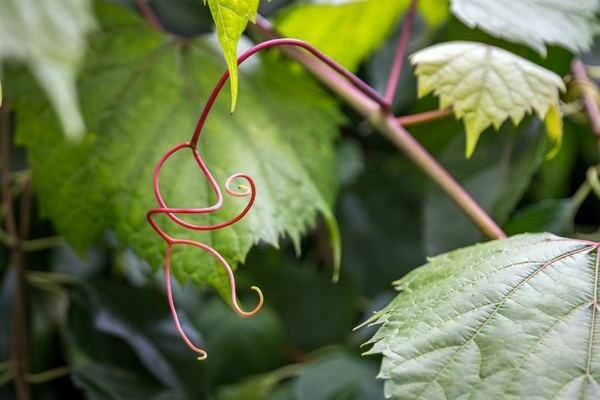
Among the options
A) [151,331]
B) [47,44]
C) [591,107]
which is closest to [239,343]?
[151,331]

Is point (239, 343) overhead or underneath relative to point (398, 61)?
underneath

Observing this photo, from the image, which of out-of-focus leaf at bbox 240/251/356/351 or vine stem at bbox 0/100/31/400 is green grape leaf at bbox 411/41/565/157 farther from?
out-of-focus leaf at bbox 240/251/356/351

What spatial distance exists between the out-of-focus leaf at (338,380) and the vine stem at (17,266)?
0.96 feet

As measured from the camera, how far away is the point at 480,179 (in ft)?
2.56

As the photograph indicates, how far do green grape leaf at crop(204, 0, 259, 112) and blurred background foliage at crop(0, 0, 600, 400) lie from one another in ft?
0.71

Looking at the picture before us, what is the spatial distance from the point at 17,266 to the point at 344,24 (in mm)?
361

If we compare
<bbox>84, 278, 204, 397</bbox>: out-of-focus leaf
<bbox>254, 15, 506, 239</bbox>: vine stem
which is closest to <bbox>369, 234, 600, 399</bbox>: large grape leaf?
<bbox>254, 15, 506, 239</bbox>: vine stem

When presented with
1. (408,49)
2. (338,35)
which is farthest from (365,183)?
(338,35)

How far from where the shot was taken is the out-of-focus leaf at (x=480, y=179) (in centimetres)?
73

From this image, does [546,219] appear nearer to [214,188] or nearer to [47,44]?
[214,188]

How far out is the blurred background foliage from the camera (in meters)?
0.73

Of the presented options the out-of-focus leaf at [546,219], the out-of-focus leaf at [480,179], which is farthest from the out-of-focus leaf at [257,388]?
the out-of-focus leaf at [546,219]

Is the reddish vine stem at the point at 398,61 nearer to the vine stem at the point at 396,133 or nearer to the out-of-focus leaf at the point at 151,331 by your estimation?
the vine stem at the point at 396,133

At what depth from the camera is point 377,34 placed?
0.78 meters
